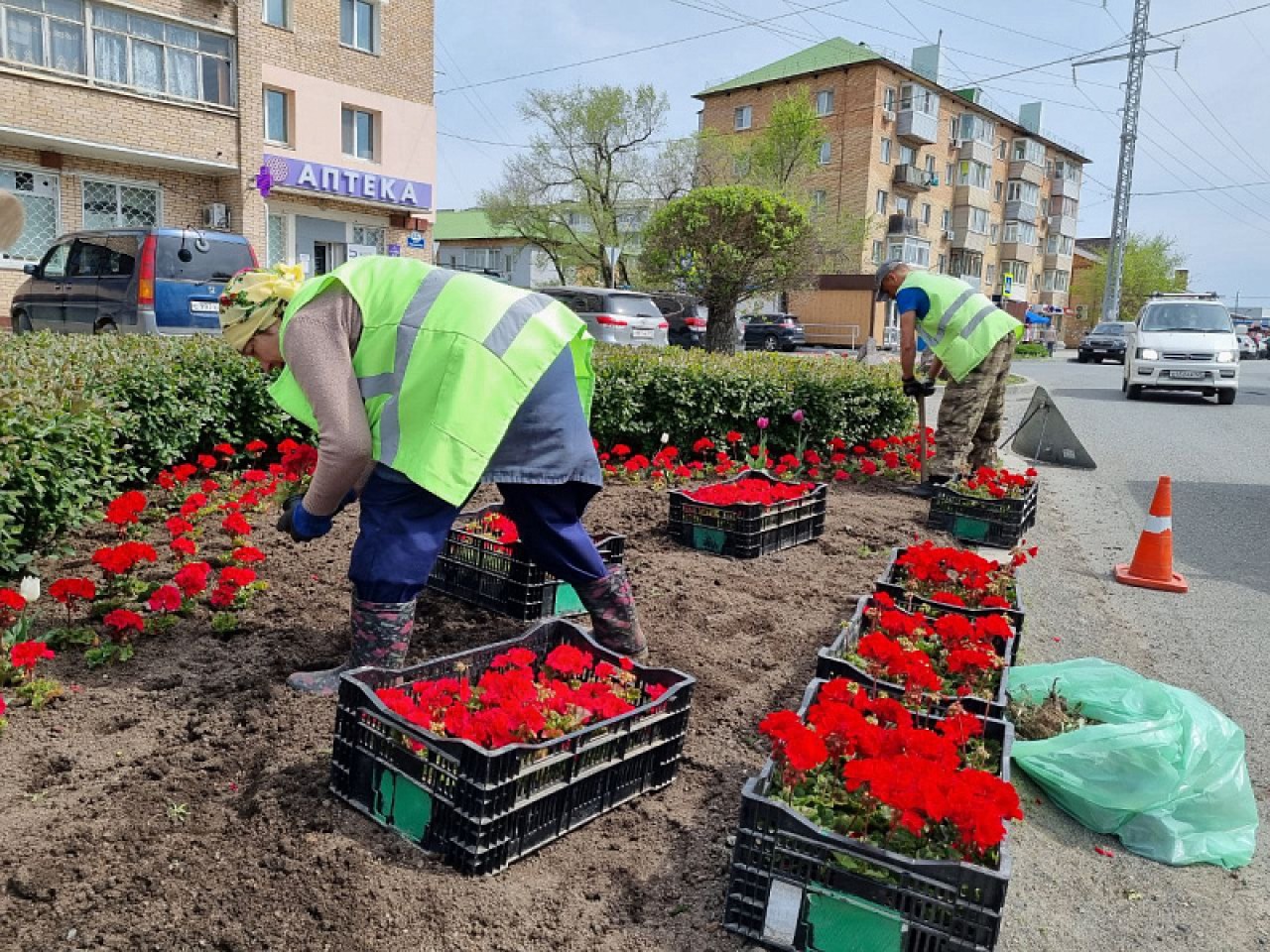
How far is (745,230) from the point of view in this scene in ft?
48.9

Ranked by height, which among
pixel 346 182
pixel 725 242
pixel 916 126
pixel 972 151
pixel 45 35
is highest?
pixel 972 151

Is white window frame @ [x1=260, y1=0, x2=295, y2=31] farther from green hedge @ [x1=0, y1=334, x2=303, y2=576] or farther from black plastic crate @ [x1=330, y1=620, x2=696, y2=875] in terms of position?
black plastic crate @ [x1=330, y1=620, x2=696, y2=875]

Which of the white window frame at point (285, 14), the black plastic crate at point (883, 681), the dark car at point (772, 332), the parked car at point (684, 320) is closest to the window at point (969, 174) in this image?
the dark car at point (772, 332)

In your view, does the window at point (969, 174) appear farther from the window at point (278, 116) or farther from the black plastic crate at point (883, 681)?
the black plastic crate at point (883, 681)

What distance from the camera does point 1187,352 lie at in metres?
16.5

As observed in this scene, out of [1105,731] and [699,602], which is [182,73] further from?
[1105,731]

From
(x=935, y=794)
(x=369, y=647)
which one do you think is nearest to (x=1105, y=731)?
(x=935, y=794)

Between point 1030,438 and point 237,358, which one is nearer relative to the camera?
point 237,358

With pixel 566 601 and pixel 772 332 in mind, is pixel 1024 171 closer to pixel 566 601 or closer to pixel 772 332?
pixel 772 332

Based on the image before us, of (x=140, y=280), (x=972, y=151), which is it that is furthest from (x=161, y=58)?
(x=972, y=151)

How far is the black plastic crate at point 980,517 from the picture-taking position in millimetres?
5789

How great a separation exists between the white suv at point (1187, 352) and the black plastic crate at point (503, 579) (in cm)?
1554

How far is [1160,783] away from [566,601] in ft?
7.32

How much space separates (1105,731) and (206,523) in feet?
14.2
